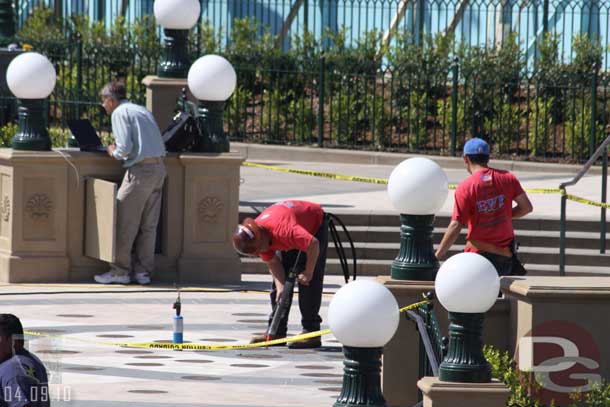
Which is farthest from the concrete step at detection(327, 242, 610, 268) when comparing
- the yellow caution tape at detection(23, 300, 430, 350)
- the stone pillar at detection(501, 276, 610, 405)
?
the stone pillar at detection(501, 276, 610, 405)

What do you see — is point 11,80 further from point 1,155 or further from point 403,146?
point 403,146

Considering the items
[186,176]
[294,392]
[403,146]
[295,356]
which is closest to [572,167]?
[403,146]

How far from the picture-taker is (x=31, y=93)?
50.2 feet

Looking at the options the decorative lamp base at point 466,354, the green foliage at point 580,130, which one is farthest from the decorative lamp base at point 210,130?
the green foliage at point 580,130

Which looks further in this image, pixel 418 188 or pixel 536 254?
pixel 536 254

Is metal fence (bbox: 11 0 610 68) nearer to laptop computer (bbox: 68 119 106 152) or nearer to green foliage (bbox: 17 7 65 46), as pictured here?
green foliage (bbox: 17 7 65 46)

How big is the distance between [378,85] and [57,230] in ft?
37.0

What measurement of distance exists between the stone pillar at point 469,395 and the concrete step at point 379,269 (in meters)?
8.16

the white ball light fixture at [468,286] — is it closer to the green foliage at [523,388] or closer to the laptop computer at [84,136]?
the green foliage at [523,388]

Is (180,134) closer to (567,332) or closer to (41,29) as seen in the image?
(567,332)

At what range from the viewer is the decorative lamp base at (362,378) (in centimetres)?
797

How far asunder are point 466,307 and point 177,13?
8878mm

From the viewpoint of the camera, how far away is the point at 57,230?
15.3 meters

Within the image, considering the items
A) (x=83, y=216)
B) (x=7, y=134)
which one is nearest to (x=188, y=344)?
(x=83, y=216)
